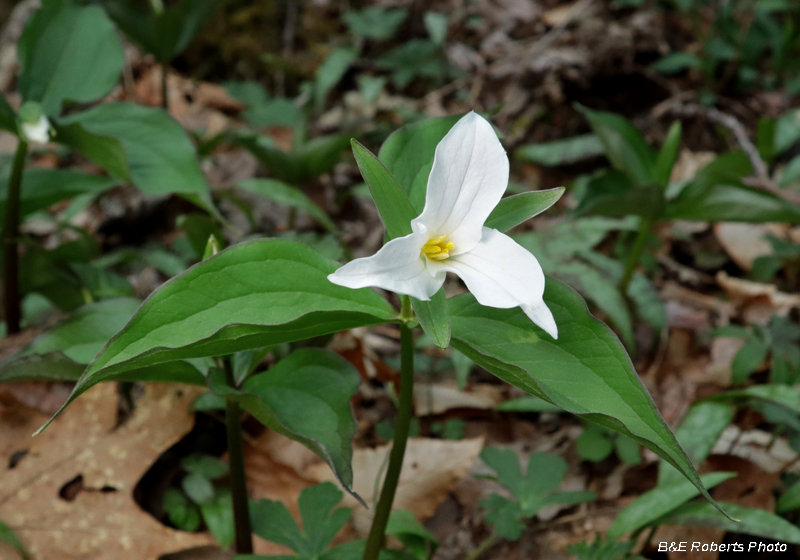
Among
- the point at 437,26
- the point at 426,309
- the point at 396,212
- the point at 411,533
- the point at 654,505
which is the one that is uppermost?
the point at 396,212

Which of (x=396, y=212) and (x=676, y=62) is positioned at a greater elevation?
(x=396, y=212)

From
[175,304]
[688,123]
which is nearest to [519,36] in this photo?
[688,123]

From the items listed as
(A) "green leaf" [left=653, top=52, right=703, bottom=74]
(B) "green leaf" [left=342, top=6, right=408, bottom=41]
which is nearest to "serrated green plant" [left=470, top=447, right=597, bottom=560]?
(A) "green leaf" [left=653, top=52, right=703, bottom=74]

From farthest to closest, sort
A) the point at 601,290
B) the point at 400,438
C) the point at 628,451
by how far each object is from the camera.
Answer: the point at 601,290 → the point at 628,451 → the point at 400,438

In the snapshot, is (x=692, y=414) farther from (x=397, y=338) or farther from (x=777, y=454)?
(x=397, y=338)

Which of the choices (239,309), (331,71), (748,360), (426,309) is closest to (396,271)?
(426,309)

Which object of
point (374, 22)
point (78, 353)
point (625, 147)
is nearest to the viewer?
point (78, 353)

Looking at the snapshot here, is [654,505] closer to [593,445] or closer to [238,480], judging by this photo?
[593,445]

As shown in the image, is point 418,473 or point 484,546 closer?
point 484,546
